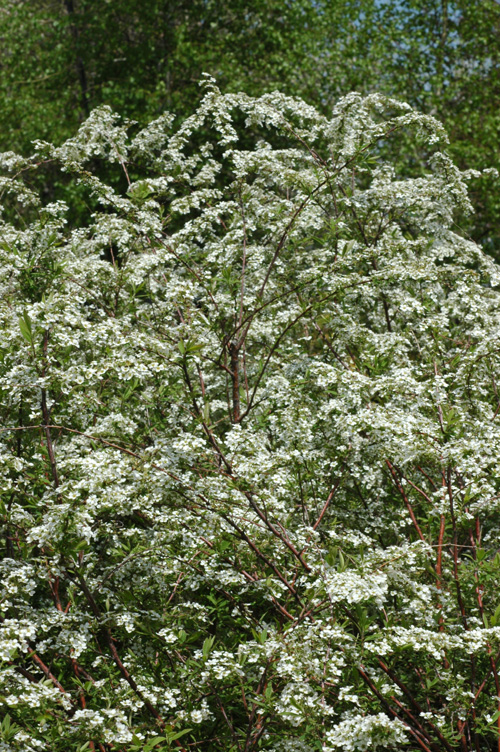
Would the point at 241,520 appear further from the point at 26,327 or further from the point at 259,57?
the point at 259,57

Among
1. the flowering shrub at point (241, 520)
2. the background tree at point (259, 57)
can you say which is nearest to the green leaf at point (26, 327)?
the flowering shrub at point (241, 520)

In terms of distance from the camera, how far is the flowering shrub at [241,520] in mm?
2865

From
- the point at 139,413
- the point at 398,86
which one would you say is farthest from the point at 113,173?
the point at 139,413

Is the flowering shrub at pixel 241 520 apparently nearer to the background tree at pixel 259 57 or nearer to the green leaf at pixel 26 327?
the green leaf at pixel 26 327

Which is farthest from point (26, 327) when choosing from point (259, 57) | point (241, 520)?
point (259, 57)

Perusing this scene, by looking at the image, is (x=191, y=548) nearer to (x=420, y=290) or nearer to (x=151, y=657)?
(x=151, y=657)

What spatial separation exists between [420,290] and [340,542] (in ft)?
6.64

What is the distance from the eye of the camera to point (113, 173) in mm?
13867

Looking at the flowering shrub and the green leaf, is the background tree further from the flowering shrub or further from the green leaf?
the green leaf

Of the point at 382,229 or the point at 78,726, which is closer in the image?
the point at 78,726

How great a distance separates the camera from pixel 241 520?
3.30 meters

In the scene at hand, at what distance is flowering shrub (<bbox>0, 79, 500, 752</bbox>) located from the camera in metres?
2.87

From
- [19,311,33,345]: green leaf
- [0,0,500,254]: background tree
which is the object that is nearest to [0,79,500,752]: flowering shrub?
[19,311,33,345]: green leaf

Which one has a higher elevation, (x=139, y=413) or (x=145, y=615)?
(x=139, y=413)
